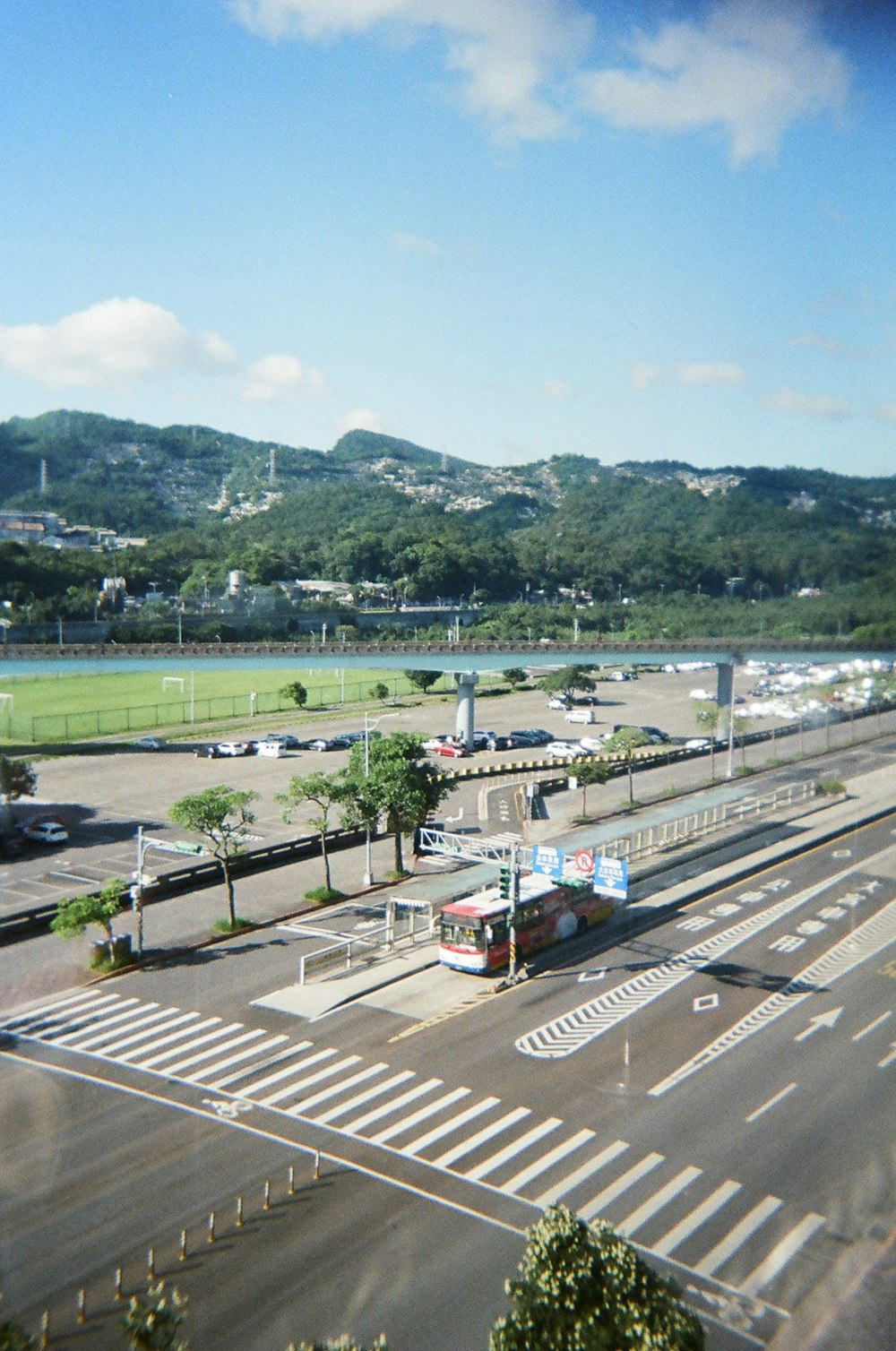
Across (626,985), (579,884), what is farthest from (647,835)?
(626,985)

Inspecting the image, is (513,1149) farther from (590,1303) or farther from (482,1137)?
(590,1303)

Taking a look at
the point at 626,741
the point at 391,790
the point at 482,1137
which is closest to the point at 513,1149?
the point at 482,1137

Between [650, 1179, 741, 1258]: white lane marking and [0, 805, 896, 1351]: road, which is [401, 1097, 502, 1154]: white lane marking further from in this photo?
[650, 1179, 741, 1258]: white lane marking

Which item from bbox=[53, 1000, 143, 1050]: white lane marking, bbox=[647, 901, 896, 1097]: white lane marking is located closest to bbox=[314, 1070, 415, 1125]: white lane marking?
bbox=[647, 901, 896, 1097]: white lane marking

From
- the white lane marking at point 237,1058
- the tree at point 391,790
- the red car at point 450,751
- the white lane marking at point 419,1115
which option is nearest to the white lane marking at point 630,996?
the white lane marking at point 419,1115

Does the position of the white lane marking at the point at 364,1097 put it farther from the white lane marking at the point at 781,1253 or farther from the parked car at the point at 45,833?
the parked car at the point at 45,833

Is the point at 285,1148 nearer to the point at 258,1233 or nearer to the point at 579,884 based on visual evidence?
the point at 258,1233
